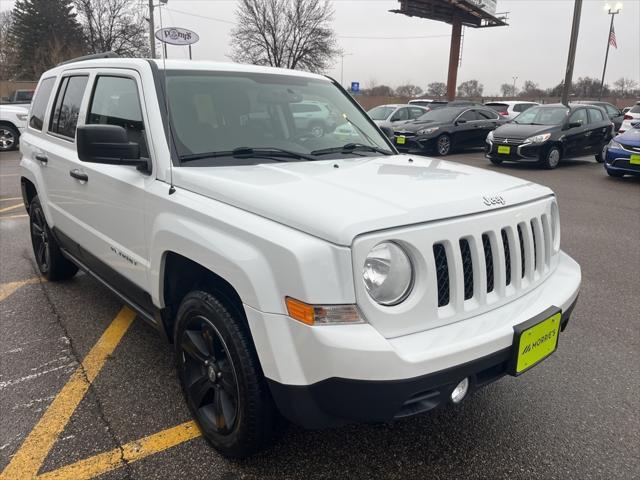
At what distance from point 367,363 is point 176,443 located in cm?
126

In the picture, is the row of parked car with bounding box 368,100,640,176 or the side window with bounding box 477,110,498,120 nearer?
the row of parked car with bounding box 368,100,640,176

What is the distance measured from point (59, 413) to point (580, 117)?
13659mm

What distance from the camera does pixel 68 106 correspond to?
3.71 metres

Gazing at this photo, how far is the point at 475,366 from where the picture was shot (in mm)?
1897

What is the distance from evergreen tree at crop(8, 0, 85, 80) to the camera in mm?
45188

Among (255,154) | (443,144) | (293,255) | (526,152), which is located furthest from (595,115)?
(293,255)

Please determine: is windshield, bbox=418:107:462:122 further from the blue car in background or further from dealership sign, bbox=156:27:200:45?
dealership sign, bbox=156:27:200:45

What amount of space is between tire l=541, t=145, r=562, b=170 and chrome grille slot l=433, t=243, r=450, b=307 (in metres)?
→ 11.4

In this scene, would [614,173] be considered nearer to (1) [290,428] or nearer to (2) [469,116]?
(2) [469,116]

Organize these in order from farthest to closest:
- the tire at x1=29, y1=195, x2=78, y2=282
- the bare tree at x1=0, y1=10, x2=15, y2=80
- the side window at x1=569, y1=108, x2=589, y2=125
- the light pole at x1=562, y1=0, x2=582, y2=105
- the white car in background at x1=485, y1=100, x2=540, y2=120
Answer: the bare tree at x1=0, y1=10, x2=15, y2=80 → the white car in background at x1=485, y1=100, x2=540, y2=120 → the light pole at x1=562, y1=0, x2=582, y2=105 → the side window at x1=569, y1=108, x2=589, y2=125 → the tire at x1=29, y1=195, x2=78, y2=282

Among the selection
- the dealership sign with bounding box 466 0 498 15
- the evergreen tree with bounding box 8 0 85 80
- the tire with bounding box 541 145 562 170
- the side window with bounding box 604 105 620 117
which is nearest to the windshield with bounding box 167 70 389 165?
the tire with bounding box 541 145 562 170

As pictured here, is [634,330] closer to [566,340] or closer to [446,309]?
[566,340]

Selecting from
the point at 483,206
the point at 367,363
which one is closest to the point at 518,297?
the point at 483,206

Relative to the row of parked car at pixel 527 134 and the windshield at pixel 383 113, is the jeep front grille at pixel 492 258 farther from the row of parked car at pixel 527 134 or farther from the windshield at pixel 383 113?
the windshield at pixel 383 113
